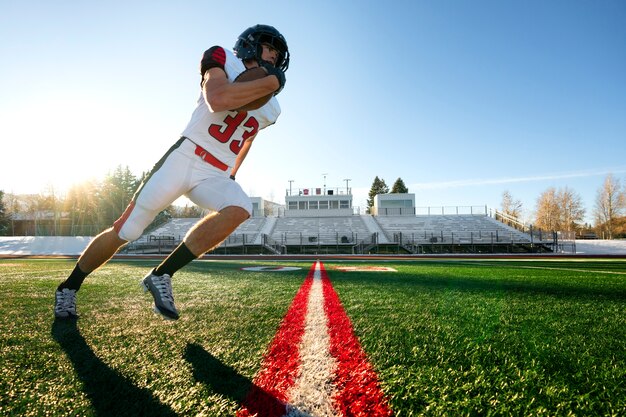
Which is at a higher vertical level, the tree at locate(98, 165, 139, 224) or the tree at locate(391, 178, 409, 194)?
the tree at locate(391, 178, 409, 194)

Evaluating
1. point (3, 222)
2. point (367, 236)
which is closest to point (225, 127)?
point (367, 236)

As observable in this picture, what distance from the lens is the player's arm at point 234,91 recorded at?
195 cm

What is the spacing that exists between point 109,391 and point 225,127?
5.58 ft

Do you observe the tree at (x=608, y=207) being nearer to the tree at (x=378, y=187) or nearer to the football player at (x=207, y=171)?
the tree at (x=378, y=187)

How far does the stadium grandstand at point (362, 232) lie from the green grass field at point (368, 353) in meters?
18.3

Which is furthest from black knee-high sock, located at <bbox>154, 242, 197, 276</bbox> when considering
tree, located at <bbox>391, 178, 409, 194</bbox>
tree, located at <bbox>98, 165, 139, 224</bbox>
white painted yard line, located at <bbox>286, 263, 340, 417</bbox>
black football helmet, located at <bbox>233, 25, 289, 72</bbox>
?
tree, located at <bbox>391, 178, 409, 194</bbox>

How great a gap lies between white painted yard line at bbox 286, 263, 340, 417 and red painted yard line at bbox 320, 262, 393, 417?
27 mm

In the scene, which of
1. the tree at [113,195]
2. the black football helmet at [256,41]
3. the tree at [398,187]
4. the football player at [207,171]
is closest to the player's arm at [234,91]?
the football player at [207,171]

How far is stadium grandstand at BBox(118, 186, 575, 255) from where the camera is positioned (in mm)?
24656

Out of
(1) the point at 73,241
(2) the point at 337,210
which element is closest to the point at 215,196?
(1) the point at 73,241

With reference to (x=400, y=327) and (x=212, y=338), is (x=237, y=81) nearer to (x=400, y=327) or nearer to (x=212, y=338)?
(x=212, y=338)

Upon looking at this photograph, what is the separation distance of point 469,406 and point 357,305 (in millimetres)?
1622

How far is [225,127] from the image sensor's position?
7.59 ft

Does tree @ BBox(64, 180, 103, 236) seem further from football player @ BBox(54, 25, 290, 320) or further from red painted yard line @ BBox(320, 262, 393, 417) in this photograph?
red painted yard line @ BBox(320, 262, 393, 417)
